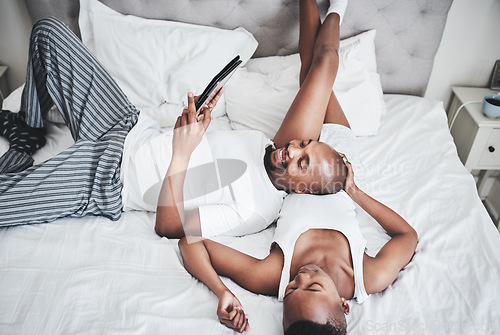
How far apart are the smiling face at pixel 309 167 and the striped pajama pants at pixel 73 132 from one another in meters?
0.59

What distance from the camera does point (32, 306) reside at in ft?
3.43

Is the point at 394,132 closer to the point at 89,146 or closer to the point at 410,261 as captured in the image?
the point at 410,261

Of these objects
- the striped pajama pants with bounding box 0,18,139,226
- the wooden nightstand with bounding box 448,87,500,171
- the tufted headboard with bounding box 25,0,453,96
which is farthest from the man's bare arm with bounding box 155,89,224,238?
the wooden nightstand with bounding box 448,87,500,171

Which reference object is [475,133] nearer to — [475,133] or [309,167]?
[475,133]

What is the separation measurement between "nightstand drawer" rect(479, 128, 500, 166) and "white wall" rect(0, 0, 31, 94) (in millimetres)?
2397

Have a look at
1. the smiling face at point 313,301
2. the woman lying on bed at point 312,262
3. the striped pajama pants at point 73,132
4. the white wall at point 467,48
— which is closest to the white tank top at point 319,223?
the woman lying on bed at point 312,262

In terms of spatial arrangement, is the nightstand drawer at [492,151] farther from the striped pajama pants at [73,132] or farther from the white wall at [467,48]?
the striped pajama pants at [73,132]

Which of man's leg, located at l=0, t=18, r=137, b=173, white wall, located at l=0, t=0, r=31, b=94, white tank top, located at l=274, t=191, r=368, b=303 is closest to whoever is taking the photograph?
white tank top, located at l=274, t=191, r=368, b=303

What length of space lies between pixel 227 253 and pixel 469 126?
1433 millimetres

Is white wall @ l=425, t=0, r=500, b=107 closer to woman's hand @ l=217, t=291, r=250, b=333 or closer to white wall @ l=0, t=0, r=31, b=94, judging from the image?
woman's hand @ l=217, t=291, r=250, b=333

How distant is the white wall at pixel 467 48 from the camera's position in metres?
1.86

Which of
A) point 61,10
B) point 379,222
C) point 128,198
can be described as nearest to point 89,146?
point 128,198

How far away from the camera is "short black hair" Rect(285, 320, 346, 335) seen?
2.97 ft

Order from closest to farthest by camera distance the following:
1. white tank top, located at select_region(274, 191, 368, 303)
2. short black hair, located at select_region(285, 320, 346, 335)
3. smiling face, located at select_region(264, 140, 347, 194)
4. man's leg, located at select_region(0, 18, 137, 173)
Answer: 1. short black hair, located at select_region(285, 320, 346, 335)
2. white tank top, located at select_region(274, 191, 368, 303)
3. smiling face, located at select_region(264, 140, 347, 194)
4. man's leg, located at select_region(0, 18, 137, 173)
